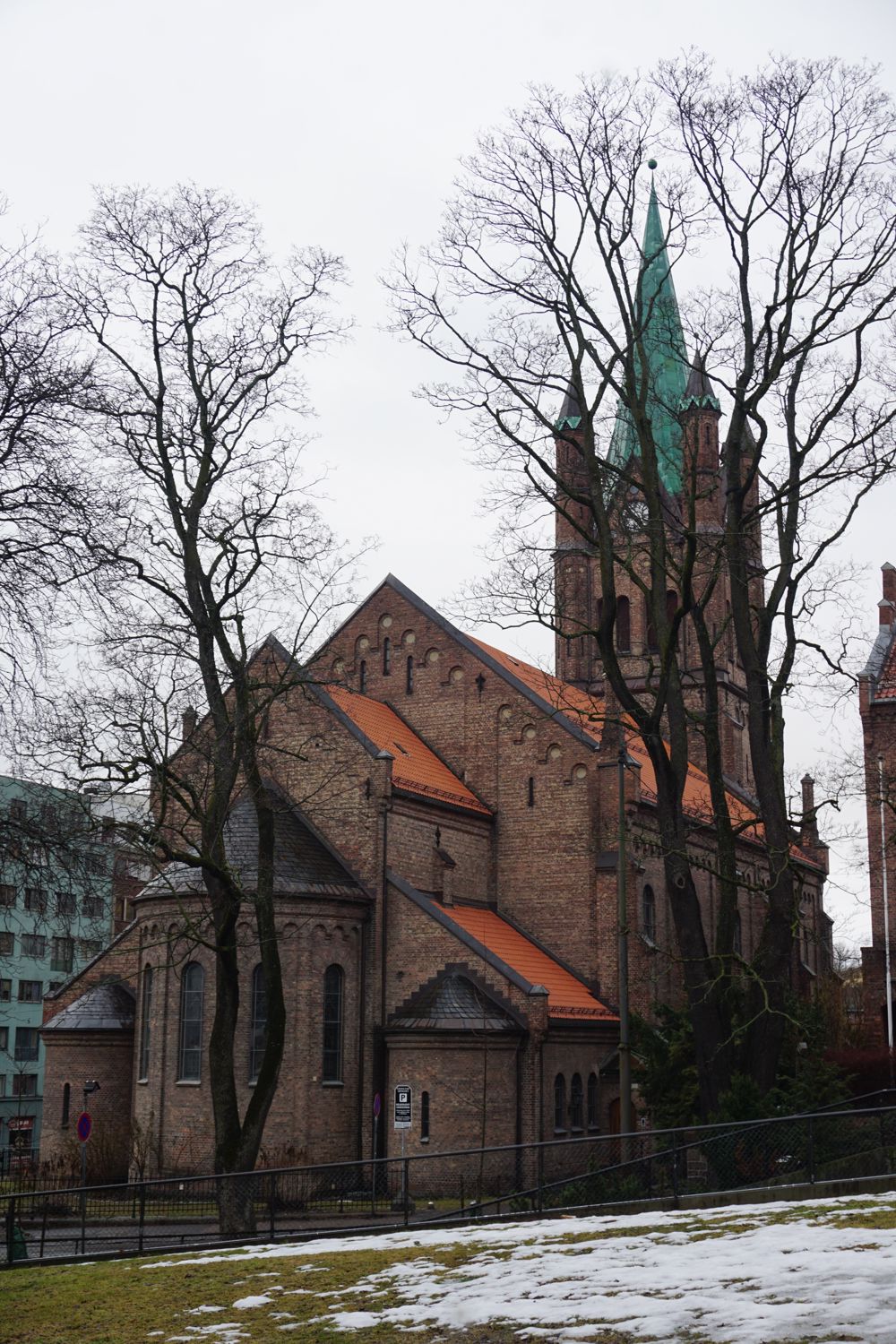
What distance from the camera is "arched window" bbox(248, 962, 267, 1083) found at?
34500mm

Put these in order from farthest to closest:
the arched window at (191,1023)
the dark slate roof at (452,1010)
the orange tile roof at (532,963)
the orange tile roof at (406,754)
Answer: the orange tile roof at (406,754) < the orange tile roof at (532,963) < the arched window at (191,1023) < the dark slate roof at (452,1010)

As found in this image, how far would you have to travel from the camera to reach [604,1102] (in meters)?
37.6

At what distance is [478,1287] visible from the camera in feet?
42.0

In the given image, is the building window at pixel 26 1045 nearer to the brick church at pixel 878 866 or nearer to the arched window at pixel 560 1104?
the arched window at pixel 560 1104

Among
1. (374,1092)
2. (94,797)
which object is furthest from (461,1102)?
(94,797)

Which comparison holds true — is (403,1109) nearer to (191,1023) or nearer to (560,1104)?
(560,1104)

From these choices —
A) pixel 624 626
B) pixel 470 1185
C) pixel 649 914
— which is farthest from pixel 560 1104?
pixel 624 626

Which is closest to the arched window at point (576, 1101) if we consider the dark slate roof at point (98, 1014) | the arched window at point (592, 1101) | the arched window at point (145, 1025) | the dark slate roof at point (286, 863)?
the arched window at point (592, 1101)

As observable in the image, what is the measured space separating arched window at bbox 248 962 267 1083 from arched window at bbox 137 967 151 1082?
3022mm

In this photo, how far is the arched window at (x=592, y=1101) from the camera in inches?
1462

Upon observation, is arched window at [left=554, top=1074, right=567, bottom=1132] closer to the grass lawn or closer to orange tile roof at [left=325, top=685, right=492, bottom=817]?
orange tile roof at [left=325, top=685, right=492, bottom=817]

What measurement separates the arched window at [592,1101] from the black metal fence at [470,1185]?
12.1 ft

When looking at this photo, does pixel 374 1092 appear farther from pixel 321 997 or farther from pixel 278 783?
pixel 278 783

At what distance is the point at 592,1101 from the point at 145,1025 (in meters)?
11.5
